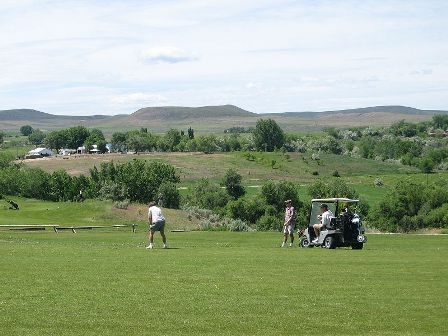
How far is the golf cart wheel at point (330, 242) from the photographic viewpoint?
103 feet

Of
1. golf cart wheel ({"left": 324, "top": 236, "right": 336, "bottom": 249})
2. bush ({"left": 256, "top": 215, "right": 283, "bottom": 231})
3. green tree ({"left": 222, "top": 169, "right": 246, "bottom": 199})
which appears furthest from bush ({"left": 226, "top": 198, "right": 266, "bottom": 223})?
golf cart wheel ({"left": 324, "top": 236, "right": 336, "bottom": 249})

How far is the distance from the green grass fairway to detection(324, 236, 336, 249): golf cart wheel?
4.80 meters

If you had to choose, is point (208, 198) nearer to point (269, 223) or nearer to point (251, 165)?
point (269, 223)

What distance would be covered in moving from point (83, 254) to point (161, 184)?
261ft

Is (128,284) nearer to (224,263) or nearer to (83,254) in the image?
(224,263)

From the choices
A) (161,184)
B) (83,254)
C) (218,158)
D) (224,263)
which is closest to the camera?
(224,263)

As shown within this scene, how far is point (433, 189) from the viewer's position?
278 feet

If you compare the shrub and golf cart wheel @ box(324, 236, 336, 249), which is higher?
golf cart wheel @ box(324, 236, 336, 249)

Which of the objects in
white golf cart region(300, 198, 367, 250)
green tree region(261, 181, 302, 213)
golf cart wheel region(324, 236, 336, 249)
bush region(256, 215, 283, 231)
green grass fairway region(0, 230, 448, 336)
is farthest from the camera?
green tree region(261, 181, 302, 213)

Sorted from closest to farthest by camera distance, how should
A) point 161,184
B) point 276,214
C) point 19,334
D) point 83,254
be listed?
point 19,334
point 83,254
point 276,214
point 161,184

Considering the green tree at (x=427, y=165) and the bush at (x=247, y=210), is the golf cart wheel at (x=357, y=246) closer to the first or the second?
the bush at (x=247, y=210)

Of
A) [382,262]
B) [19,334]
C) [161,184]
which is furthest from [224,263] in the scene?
[161,184]

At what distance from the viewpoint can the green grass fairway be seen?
13930 mm

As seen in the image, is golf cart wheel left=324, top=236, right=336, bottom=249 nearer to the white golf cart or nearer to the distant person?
the white golf cart
